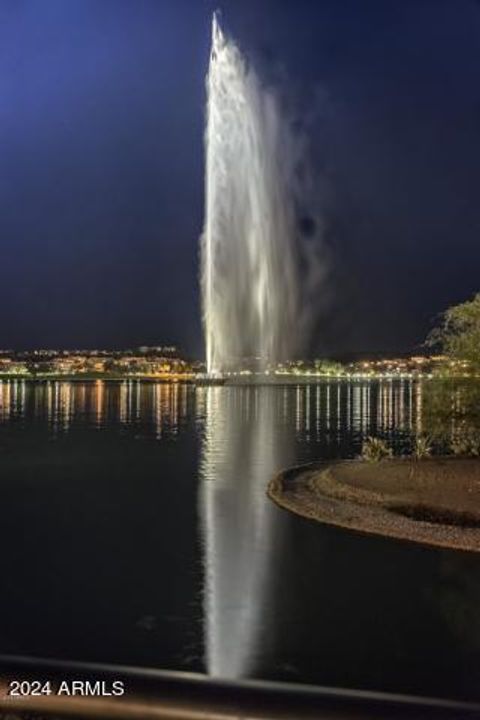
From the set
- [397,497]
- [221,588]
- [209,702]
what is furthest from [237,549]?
[209,702]

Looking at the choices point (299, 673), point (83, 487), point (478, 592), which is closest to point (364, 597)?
point (478, 592)

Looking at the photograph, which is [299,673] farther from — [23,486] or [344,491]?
[23,486]

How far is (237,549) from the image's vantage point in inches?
538

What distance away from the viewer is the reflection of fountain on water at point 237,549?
8539 mm

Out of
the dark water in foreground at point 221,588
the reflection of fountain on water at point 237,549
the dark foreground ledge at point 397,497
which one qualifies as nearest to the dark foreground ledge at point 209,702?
the dark water in foreground at point 221,588

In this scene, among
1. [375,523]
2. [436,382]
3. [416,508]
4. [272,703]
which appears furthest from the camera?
[436,382]

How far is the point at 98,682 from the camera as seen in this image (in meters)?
3.15

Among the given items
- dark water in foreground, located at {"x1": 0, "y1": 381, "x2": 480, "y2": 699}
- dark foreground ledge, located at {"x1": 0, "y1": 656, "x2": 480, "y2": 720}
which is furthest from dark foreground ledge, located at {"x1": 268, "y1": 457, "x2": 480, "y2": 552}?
dark foreground ledge, located at {"x1": 0, "y1": 656, "x2": 480, "y2": 720}

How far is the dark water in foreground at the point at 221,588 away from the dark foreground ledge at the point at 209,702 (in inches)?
183

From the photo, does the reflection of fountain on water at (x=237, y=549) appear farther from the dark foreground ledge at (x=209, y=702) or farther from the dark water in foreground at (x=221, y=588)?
the dark foreground ledge at (x=209, y=702)

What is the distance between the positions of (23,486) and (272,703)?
Result: 19.3m

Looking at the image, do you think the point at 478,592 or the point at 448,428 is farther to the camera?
the point at 448,428

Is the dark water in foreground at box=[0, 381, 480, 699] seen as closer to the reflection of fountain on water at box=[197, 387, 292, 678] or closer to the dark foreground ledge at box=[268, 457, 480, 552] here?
the reflection of fountain on water at box=[197, 387, 292, 678]

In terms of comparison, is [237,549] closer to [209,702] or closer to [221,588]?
[221,588]
